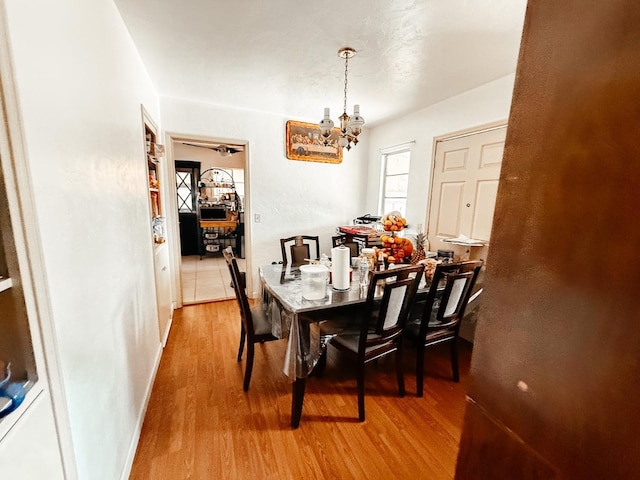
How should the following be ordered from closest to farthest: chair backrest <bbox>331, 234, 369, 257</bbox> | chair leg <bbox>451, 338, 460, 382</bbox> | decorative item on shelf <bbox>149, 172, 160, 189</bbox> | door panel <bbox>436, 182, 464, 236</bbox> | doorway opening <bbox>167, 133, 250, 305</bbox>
→ chair leg <bbox>451, 338, 460, 382</bbox>
decorative item on shelf <bbox>149, 172, 160, 189</bbox>
door panel <bbox>436, 182, 464, 236</bbox>
chair backrest <bbox>331, 234, 369, 257</bbox>
doorway opening <bbox>167, 133, 250, 305</bbox>

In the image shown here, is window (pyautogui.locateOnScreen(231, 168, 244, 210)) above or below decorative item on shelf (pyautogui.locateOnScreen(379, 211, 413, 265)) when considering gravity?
above

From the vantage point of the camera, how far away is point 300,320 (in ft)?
5.14

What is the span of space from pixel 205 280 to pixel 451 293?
366 centimetres

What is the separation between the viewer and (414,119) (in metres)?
3.22

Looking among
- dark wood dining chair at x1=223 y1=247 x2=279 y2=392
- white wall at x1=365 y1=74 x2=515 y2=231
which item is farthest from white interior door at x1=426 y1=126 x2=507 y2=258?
dark wood dining chair at x1=223 y1=247 x2=279 y2=392

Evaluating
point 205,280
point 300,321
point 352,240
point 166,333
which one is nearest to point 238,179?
point 205,280

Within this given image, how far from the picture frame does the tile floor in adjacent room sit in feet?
6.42

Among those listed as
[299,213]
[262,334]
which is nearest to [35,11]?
[262,334]

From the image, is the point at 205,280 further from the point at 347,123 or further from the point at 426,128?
the point at 426,128

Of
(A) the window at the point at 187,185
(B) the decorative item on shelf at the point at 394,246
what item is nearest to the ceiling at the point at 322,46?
(B) the decorative item on shelf at the point at 394,246

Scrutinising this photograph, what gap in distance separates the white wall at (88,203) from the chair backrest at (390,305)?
1253 millimetres

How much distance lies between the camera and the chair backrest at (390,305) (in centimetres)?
154

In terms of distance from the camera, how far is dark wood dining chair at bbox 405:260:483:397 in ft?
5.89

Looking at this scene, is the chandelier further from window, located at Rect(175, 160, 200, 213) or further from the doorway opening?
window, located at Rect(175, 160, 200, 213)
